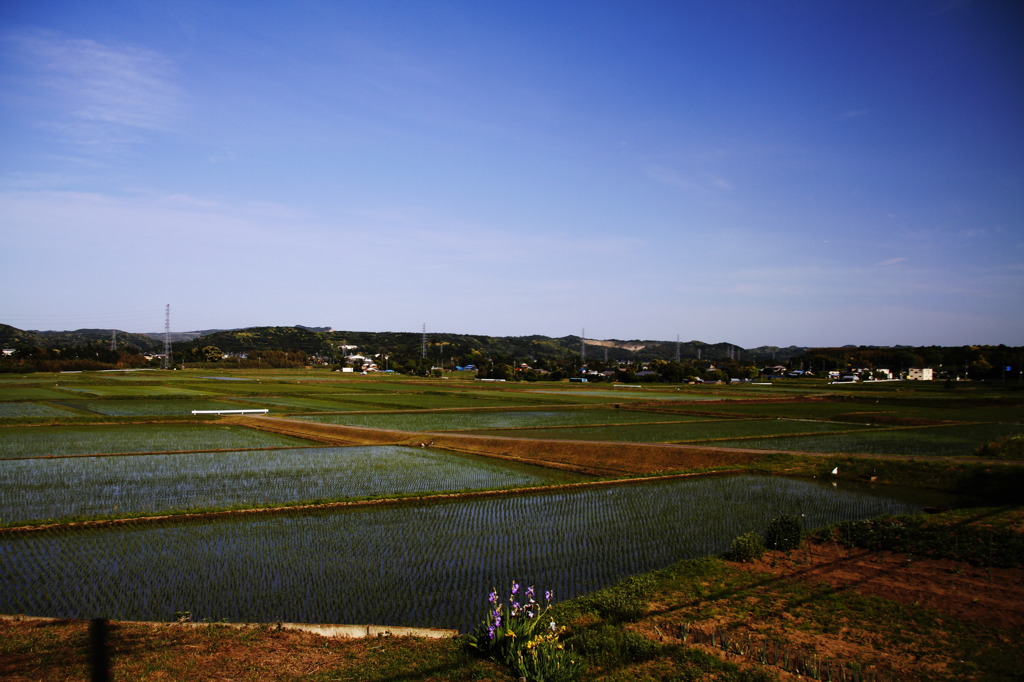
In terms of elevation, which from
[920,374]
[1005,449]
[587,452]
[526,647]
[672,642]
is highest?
[920,374]

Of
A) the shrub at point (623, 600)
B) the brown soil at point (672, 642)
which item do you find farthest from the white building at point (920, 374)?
the shrub at point (623, 600)

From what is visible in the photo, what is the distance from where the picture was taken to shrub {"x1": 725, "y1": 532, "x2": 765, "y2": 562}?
13992 millimetres

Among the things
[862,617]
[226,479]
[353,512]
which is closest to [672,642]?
[862,617]

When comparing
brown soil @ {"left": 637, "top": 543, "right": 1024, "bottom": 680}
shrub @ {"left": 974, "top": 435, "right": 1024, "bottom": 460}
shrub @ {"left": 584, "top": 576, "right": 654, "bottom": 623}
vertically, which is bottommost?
brown soil @ {"left": 637, "top": 543, "right": 1024, "bottom": 680}

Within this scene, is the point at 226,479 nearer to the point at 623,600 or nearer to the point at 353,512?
the point at 353,512

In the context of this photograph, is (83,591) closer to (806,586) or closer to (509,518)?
(509,518)

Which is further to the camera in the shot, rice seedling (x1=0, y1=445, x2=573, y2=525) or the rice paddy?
rice seedling (x1=0, y1=445, x2=573, y2=525)

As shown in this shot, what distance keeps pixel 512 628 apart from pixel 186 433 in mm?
31708

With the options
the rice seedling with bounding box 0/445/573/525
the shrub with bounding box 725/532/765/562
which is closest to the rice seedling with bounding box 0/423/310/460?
the rice seedling with bounding box 0/445/573/525

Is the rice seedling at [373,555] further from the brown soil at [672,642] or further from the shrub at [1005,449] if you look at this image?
the shrub at [1005,449]

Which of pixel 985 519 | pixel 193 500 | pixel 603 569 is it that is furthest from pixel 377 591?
pixel 985 519

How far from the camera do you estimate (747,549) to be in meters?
14.0

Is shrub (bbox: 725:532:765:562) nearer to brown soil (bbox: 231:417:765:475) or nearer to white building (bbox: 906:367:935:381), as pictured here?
brown soil (bbox: 231:417:765:475)

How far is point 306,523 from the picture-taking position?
17062mm
